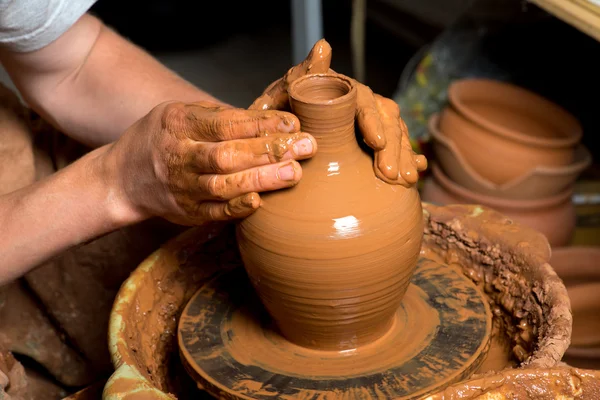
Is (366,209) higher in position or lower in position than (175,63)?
higher

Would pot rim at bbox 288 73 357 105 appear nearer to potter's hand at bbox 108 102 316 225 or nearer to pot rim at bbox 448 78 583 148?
potter's hand at bbox 108 102 316 225

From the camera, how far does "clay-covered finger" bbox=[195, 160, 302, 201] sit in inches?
50.1

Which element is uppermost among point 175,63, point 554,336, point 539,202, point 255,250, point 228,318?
point 255,250

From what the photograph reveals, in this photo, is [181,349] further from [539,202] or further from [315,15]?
[315,15]

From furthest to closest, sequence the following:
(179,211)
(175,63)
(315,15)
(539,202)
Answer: (175,63) → (315,15) → (539,202) → (179,211)

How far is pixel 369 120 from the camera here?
1.39 metres

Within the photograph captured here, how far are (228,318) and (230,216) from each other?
32 cm

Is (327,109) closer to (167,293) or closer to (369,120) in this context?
(369,120)

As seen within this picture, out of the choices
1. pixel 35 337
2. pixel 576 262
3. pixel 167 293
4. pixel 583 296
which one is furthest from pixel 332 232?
pixel 576 262

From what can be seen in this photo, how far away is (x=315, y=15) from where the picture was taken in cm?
381

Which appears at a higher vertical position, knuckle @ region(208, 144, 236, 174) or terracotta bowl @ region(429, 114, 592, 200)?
knuckle @ region(208, 144, 236, 174)

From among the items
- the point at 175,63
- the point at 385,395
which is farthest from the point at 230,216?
the point at 175,63

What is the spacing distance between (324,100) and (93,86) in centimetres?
80

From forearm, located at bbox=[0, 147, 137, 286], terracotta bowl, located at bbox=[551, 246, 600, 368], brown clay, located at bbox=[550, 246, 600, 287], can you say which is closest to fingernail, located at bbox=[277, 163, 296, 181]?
forearm, located at bbox=[0, 147, 137, 286]
